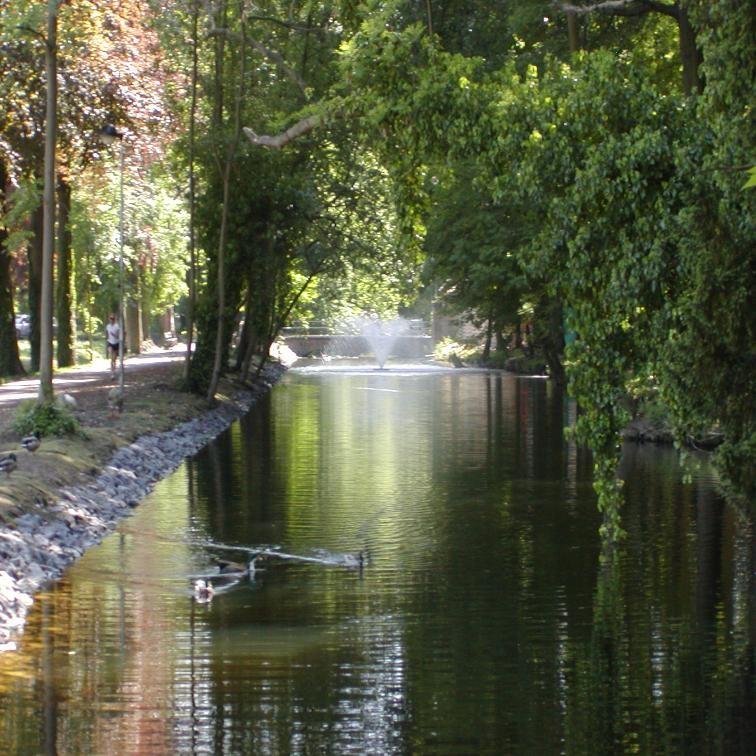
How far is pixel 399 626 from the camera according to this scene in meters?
13.6

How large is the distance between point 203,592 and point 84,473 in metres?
6.51

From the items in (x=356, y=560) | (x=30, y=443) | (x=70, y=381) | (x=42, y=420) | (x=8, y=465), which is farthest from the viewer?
(x=70, y=381)

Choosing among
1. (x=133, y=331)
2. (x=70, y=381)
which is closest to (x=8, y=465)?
(x=70, y=381)

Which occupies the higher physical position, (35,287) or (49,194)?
(49,194)

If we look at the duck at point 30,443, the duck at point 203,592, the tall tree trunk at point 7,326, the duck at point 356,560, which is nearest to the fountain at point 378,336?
the tall tree trunk at point 7,326

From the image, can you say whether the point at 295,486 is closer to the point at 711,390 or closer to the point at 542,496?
the point at 542,496

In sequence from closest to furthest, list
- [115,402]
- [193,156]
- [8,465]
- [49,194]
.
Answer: [8,465] < [49,194] < [115,402] < [193,156]

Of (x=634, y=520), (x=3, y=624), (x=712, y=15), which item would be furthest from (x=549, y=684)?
(x=634, y=520)

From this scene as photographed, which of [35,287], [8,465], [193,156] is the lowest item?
[8,465]

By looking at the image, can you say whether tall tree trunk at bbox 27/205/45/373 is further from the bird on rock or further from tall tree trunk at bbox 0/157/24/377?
the bird on rock

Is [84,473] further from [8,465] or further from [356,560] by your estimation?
[356,560]

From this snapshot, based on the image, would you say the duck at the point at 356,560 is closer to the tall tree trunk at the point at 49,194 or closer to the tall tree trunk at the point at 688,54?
the tall tree trunk at the point at 49,194

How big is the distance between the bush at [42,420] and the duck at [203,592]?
8003 mm

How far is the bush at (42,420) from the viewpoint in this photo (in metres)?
22.3
